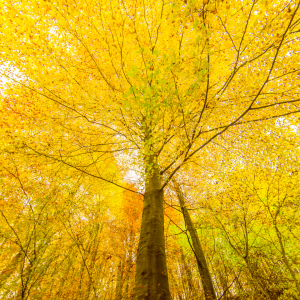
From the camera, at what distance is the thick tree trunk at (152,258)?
5.24ft

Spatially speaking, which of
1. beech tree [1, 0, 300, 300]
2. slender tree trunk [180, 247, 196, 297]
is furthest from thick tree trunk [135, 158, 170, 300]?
slender tree trunk [180, 247, 196, 297]

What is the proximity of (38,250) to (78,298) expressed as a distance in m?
2.45

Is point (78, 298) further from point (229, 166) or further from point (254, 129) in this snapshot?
point (254, 129)

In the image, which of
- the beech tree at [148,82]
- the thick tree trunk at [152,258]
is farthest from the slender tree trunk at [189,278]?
the thick tree trunk at [152,258]

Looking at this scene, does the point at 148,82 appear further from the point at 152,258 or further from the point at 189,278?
the point at 189,278

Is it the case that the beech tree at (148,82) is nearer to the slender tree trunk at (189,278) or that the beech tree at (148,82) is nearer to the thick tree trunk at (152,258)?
the thick tree trunk at (152,258)

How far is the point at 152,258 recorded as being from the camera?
6.08 ft

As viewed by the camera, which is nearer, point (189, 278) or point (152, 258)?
point (152, 258)

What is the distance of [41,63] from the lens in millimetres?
4168

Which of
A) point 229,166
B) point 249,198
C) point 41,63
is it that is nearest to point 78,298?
point 249,198

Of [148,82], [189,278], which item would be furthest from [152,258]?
[189,278]

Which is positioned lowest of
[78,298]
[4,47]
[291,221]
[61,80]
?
[78,298]

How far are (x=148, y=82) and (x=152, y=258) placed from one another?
205 centimetres

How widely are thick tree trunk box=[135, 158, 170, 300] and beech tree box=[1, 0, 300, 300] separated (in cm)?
1
